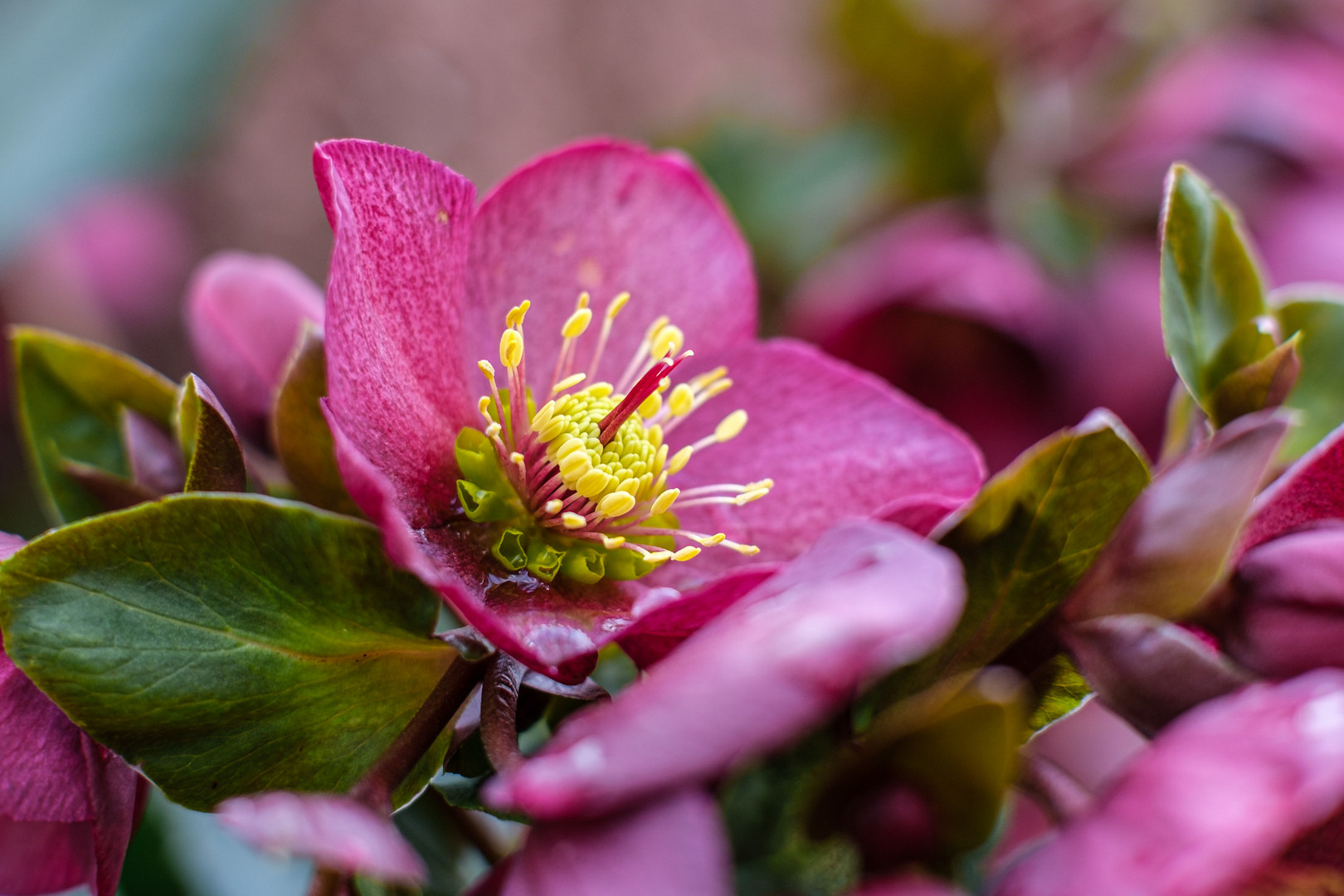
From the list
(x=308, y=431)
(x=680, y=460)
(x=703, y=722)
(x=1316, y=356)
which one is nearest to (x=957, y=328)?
(x=1316, y=356)

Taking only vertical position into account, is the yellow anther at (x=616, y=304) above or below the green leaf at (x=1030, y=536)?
above

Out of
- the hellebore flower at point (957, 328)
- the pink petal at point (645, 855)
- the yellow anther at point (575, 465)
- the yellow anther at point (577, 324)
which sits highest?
the yellow anther at point (577, 324)

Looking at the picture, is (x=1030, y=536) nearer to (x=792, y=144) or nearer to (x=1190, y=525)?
(x=1190, y=525)

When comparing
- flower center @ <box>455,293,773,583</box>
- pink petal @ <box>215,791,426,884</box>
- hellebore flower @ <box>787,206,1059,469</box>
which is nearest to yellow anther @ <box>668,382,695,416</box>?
flower center @ <box>455,293,773,583</box>

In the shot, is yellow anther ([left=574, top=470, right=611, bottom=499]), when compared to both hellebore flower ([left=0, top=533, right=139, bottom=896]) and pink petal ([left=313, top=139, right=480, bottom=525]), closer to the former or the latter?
pink petal ([left=313, top=139, right=480, bottom=525])

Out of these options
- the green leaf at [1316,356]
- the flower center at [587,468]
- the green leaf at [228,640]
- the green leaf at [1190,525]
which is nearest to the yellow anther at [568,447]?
the flower center at [587,468]

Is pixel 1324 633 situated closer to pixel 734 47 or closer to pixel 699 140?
pixel 699 140

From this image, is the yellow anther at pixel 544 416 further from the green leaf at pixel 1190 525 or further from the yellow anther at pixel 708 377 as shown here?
the green leaf at pixel 1190 525
